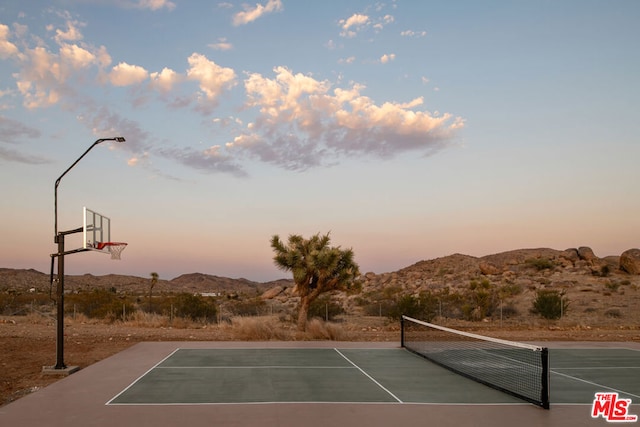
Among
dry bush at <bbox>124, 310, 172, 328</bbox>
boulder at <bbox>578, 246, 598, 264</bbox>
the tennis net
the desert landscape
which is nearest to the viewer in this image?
the tennis net

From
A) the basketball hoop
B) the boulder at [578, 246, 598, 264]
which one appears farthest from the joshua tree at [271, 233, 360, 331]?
the boulder at [578, 246, 598, 264]

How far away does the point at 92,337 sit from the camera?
24.9 metres

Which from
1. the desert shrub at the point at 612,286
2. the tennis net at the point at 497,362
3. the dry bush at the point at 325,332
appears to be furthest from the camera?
the desert shrub at the point at 612,286

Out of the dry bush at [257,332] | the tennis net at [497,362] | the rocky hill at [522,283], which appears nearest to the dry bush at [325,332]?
the dry bush at [257,332]

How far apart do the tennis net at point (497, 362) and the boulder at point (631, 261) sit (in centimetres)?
4963

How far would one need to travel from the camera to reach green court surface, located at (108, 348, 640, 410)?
12125mm

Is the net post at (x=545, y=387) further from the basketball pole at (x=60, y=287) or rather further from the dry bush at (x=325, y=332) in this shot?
the dry bush at (x=325, y=332)

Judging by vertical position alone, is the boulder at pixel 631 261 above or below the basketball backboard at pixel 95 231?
below

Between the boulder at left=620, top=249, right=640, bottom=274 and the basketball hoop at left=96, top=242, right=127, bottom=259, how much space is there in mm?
62867

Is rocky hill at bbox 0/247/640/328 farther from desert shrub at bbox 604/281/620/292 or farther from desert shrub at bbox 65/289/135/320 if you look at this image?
desert shrub at bbox 65/289/135/320

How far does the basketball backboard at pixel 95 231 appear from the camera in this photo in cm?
1566

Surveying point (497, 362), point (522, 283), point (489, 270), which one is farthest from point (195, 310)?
point (489, 270)

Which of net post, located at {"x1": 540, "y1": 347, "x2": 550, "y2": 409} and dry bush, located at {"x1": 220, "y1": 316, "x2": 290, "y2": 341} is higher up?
net post, located at {"x1": 540, "y1": 347, "x2": 550, "y2": 409}

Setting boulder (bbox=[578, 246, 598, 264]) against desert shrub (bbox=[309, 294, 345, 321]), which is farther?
boulder (bbox=[578, 246, 598, 264])
